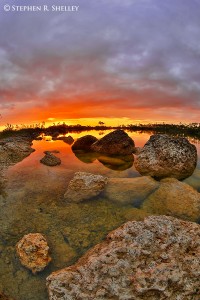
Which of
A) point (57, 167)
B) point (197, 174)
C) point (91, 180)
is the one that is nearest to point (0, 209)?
point (91, 180)

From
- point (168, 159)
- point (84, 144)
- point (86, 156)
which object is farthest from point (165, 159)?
point (84, 144)

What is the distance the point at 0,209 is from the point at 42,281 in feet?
12.2

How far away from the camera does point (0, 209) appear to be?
8.98m

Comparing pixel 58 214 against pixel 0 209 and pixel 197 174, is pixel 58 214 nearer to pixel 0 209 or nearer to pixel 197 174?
pixel 0 209

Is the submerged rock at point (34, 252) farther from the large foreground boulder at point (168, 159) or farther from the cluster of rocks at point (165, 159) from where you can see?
the large foreground boulder at point (168, 159)

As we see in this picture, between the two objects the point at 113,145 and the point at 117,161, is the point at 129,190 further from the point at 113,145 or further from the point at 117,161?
the point at 113,145

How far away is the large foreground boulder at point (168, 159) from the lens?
523 inches

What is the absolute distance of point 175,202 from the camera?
909 cm

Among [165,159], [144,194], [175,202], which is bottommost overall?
[175,202]

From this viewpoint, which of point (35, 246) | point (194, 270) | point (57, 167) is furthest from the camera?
point (57, 167)

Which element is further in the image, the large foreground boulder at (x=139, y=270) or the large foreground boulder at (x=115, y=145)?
the large foreground boulder at (x=115, y=145)

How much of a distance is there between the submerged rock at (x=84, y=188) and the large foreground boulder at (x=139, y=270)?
365cm

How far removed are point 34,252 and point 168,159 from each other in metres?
8.88

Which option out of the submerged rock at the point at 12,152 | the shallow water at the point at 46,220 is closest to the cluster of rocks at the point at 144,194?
the shallow water at the point at 46,220
